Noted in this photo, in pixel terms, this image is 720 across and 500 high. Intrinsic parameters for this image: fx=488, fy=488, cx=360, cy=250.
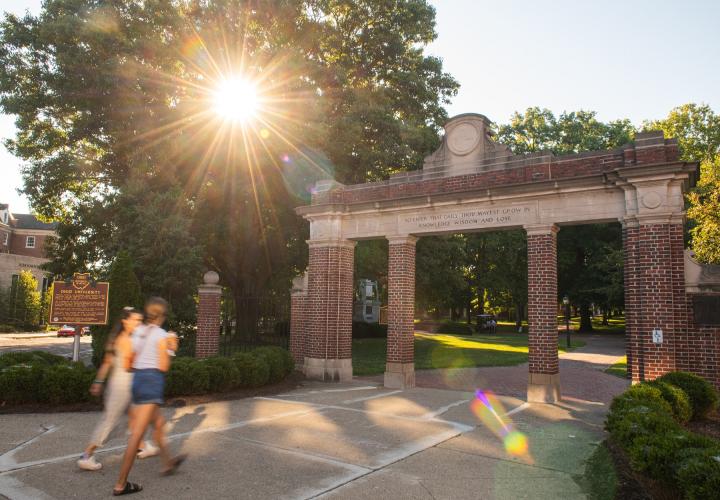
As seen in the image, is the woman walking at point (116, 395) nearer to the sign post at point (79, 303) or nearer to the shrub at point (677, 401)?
the sign post at point (79, 303)

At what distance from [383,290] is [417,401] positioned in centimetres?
3860

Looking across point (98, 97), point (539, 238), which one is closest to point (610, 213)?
point (539, 238)

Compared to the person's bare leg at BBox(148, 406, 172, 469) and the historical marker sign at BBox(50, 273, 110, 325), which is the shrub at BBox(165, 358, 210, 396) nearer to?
the historical marker sign at BBox(50, 273, 110, 325)

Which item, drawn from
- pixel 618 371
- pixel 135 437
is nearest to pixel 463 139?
pixel 135 437

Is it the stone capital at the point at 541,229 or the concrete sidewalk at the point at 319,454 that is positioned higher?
the stone capital at the point at 541,229

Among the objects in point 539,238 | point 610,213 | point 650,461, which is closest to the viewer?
point 650,461

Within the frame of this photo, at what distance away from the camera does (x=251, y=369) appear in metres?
11.6

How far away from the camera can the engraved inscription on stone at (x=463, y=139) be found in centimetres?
1246

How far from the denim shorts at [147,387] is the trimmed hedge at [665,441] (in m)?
4.85

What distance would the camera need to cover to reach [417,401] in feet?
35.4

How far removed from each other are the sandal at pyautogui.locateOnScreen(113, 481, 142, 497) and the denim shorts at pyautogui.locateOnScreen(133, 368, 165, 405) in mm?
766

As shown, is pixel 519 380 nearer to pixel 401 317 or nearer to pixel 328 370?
pixel 401 317

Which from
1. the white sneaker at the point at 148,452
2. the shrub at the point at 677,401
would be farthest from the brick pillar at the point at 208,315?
the shrub at the point at 677,401

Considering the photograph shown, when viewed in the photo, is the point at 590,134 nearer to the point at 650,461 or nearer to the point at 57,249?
the point at 57,249
